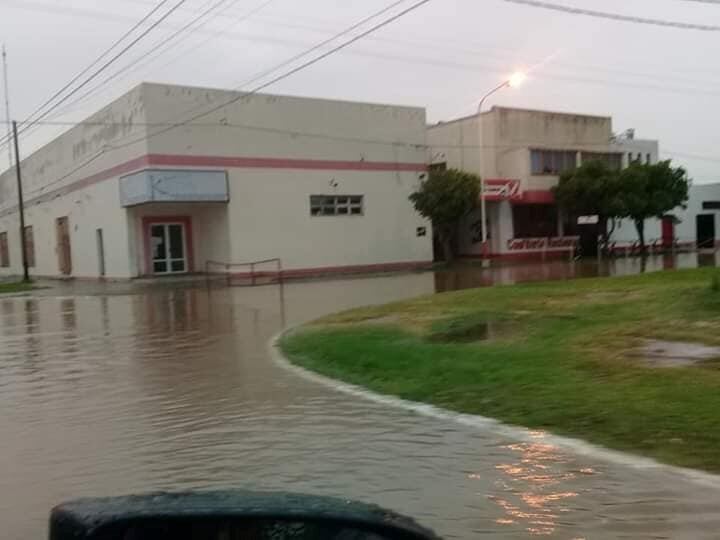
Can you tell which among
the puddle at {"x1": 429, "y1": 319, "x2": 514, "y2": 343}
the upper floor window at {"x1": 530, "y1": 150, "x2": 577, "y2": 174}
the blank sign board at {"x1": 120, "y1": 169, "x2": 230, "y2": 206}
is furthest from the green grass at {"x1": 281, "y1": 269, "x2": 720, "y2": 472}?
the upper floor window at {"x1": 530, "y1": 150, "x2": 577, "y2": 174}

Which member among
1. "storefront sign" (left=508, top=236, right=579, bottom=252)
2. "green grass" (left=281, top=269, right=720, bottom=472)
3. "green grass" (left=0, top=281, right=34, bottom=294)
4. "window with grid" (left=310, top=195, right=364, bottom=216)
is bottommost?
"green grass" (left=281, top=269, right=720, bottom=472)

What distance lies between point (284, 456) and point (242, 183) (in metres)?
30.2

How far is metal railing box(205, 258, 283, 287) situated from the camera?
34.4 meters

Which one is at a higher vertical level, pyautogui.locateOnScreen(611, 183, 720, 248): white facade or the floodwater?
pyautogui.locateOnScreen(611, 183, 720, 248): white facade

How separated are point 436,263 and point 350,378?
31.6 meters

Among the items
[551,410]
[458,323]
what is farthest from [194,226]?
[551,410]

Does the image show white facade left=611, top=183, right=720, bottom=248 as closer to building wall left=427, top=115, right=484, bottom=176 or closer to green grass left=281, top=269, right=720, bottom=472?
building wall left=427, top=115, right=484, bottom=176

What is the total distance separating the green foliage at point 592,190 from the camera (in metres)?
39.9

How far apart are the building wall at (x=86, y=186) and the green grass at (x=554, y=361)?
22112mm

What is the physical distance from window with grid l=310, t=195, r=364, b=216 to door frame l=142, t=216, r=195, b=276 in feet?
20.3

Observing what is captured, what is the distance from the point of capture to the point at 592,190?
39875mm

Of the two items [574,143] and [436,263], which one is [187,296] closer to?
[436,263]

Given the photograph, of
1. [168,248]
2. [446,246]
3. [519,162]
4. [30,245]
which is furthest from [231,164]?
[30,245]

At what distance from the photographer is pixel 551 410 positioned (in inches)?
281
